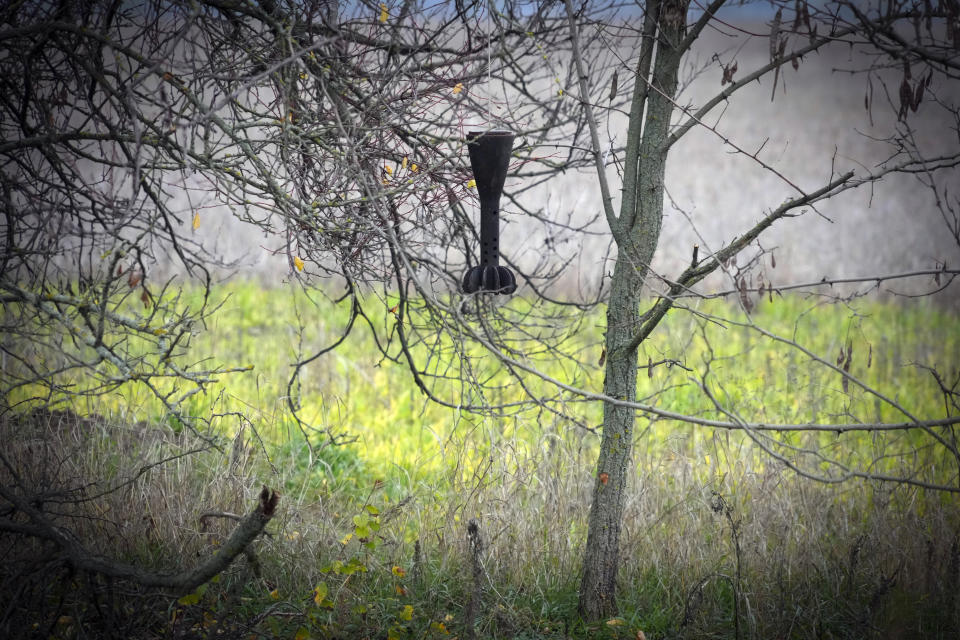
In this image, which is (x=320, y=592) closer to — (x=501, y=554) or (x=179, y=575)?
(x=179, y=575)

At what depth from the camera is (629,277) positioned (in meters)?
3.03

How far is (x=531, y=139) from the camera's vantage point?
403 cm

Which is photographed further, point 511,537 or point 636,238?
point 511,537

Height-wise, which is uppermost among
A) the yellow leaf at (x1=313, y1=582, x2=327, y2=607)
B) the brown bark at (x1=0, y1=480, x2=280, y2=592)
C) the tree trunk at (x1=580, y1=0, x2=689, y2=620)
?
the tree trunk at (x1=580, y1=0, x2=689, y2=620)

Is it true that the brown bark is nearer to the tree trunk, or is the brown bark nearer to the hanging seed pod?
the hanging seed pod

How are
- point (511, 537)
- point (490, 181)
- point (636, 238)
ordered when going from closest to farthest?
point (490, 181) < point (636, 238) < point (511, 537)

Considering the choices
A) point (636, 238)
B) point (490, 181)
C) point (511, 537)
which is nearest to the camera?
point (490, 181)

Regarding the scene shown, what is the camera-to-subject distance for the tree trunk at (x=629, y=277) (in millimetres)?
2949

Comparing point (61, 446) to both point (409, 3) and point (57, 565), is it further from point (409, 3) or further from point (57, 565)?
point (409, 3)

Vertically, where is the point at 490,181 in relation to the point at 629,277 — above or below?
above

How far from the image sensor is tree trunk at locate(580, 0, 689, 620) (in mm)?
2949

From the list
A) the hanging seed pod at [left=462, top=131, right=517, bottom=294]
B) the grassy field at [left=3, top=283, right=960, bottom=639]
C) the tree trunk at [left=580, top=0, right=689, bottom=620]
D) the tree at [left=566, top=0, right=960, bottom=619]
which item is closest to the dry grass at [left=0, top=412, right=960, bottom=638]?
the grassy field at [left=3, top=283, right=960, bottom=639]

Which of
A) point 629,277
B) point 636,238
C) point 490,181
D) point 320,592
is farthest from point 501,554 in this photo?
point 490,181

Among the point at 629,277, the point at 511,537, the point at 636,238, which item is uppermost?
the point at 636,238
